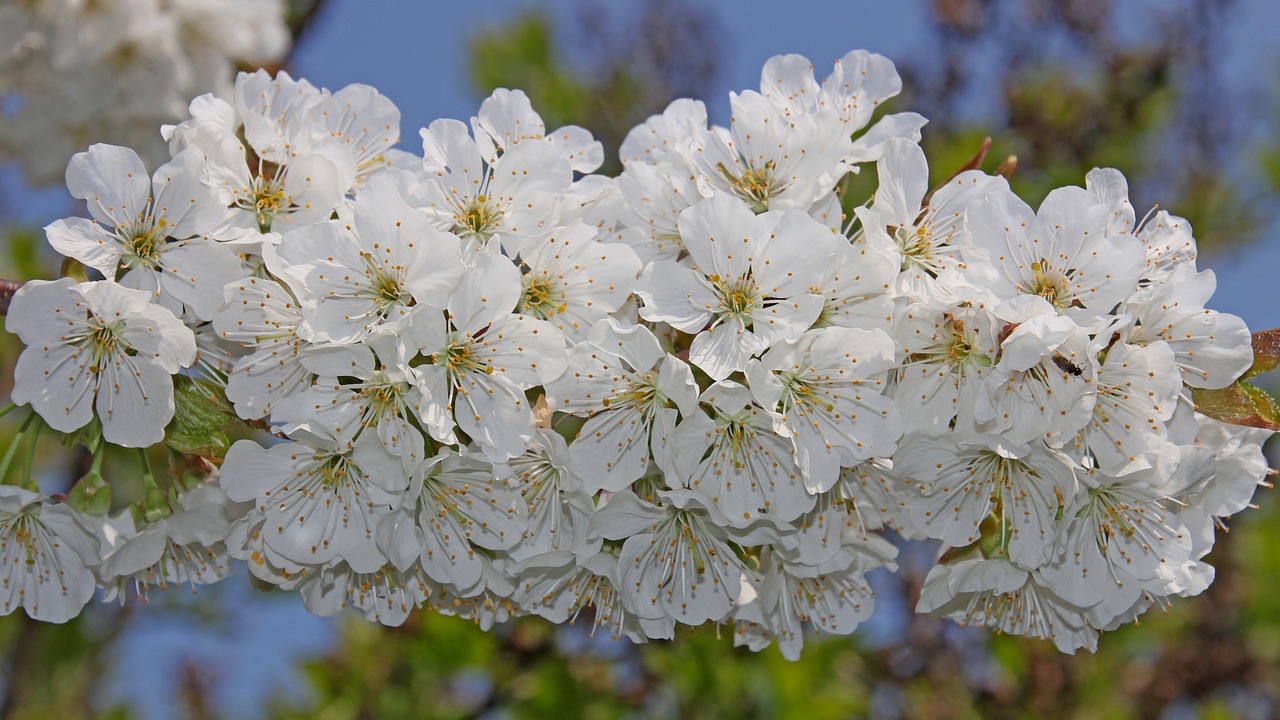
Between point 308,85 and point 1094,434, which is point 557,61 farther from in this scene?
point 1094,434

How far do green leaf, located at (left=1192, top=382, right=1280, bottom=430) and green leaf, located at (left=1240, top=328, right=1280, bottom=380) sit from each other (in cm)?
5

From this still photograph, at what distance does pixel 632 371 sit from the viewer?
1928mm

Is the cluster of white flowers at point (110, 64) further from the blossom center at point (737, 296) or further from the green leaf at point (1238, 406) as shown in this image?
the green leaf at point (1238, 406)

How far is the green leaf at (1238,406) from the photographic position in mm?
2006

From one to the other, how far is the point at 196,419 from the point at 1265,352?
190 cm

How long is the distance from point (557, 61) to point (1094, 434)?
481cm

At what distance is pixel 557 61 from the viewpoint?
6234 mm

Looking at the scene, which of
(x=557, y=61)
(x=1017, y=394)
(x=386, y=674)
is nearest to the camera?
(x=1017, y=394)

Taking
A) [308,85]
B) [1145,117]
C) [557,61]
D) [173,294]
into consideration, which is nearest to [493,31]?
[557,61]

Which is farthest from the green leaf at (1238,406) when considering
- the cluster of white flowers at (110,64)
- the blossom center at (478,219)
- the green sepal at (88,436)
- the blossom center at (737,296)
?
the cluster of white flowers at (110,64)

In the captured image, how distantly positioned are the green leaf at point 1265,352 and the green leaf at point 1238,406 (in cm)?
5

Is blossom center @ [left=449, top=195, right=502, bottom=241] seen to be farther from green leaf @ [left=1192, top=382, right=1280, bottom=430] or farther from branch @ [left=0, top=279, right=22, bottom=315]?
green leaf @ [left=1192, top=382, right=1280, bottom=430]

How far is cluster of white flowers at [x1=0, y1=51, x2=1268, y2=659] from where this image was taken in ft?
6.07

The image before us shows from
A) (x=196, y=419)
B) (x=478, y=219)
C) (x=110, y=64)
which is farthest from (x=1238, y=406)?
(x=110, y=64)
